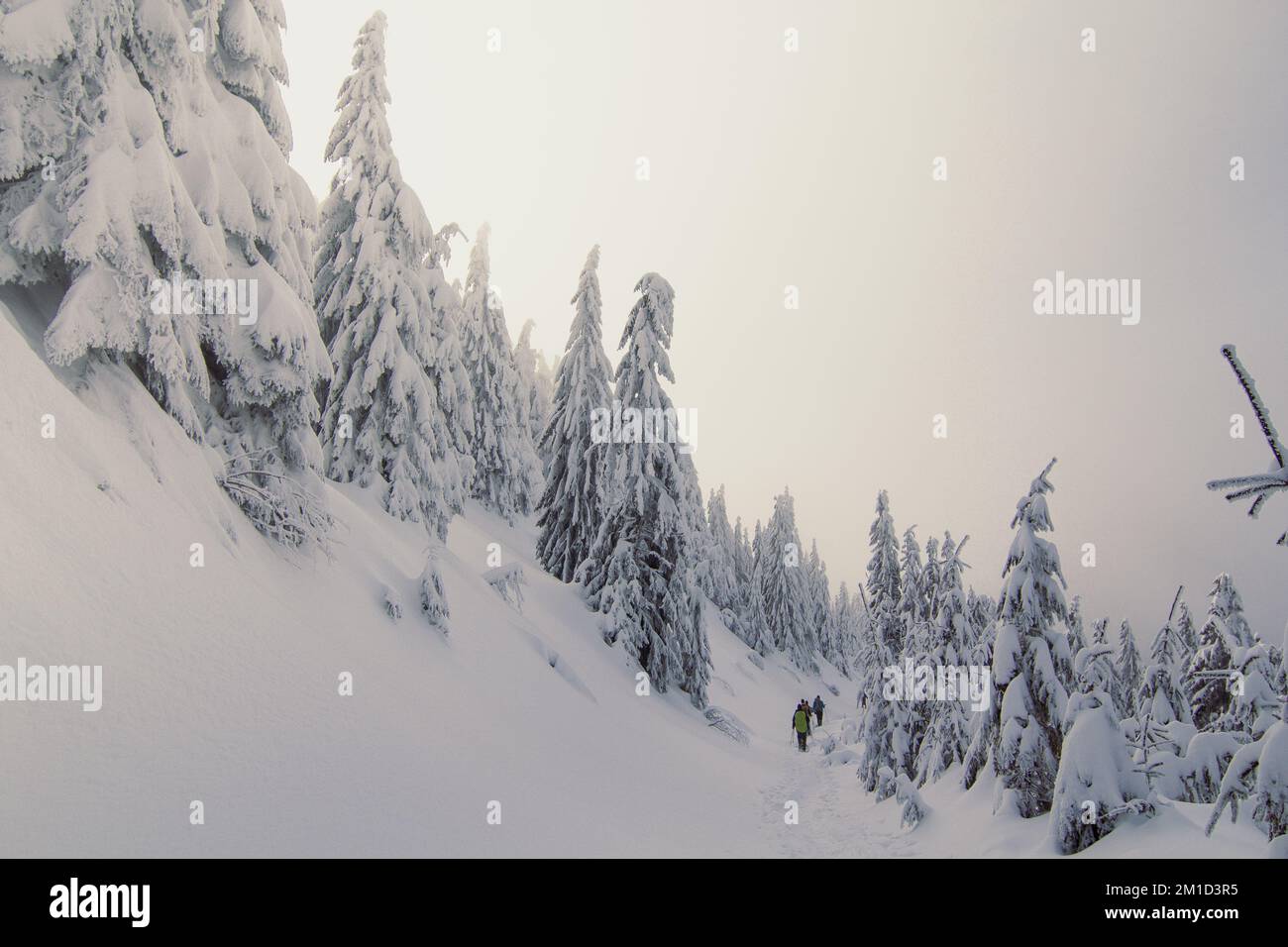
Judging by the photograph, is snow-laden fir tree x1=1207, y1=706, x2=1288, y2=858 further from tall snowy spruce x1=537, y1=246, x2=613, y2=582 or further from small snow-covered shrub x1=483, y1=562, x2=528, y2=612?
tall snowy spruce x1=537, y1=246, x2=613, y2=582

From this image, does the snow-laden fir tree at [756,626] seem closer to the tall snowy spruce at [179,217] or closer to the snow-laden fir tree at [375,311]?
the snow-laden fir tree at [375,311]

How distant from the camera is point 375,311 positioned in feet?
60.6

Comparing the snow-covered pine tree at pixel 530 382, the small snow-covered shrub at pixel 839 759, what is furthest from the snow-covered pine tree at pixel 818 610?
the small snow-covered shrub at pixel 839 759

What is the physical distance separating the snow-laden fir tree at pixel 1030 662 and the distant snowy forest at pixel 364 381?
37 millimetres

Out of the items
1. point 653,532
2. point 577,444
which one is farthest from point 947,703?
point 577,444

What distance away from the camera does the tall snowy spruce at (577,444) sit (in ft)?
86.4

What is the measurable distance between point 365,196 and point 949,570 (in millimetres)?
18980

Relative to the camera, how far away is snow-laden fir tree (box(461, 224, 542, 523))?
36.2 m

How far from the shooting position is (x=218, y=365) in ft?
33.4

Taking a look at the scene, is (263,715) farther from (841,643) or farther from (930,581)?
(841,643)

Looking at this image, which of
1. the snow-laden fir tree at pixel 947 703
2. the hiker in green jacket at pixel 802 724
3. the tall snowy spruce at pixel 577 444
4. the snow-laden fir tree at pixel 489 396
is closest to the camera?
the snow-laden fir tree at pixel 947 703

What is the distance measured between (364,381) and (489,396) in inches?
737
